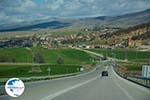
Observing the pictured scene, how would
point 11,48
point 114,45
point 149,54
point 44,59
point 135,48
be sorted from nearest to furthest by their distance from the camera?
point 149,54
point 135,48
point 11,48
point 44,59
point 114,45

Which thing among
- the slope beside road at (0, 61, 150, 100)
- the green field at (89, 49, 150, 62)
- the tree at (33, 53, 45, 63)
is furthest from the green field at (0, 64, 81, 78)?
the tree at (33, 53, 45, 63)

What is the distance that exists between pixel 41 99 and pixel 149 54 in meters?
89.4

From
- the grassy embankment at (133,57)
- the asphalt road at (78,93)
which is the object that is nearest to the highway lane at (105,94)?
the asphalt road at (78,93)

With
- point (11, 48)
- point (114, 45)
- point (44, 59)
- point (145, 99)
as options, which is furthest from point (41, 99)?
point (114, 45)

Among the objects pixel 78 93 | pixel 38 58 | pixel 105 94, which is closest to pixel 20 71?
pixel 38 58

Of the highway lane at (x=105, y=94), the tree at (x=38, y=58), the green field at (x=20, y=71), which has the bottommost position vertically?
the green field at (x=20, y=71)

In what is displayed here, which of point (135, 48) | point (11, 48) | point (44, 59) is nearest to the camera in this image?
point (135, 48)

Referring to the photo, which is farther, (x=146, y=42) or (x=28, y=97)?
(x=146, y=42)

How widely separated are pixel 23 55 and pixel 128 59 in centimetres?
3796

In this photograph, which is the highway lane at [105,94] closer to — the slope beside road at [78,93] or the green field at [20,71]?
the slope beside road at [78,93]

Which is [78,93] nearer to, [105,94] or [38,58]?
[105,94]

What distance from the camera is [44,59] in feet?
571

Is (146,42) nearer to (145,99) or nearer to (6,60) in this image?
(6,60)

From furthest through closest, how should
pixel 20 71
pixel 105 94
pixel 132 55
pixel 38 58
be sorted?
pixel 38 58
pixel 132 55
pixel 20 71
pixel 105 94
